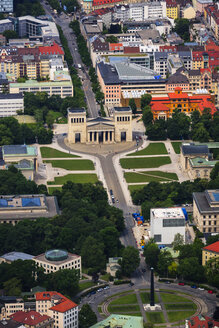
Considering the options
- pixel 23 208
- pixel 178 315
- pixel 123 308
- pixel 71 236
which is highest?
pixel 23 208

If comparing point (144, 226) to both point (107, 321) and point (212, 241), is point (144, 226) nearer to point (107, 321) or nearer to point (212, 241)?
point (212, 241)

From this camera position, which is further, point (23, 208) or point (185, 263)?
point (23, 208)

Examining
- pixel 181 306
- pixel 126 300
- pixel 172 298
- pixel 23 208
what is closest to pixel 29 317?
pixel 126 300

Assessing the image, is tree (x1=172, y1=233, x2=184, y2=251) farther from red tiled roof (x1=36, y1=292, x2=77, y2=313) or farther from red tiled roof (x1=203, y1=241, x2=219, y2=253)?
red tiled roof (x1=36, y1=292, x2=77, y2=313)

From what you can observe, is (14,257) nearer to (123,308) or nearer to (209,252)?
(123,308)

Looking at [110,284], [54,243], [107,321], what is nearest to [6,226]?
[54,243]

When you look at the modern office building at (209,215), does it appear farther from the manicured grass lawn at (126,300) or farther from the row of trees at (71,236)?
the manicured grass lawn at (126,300)
